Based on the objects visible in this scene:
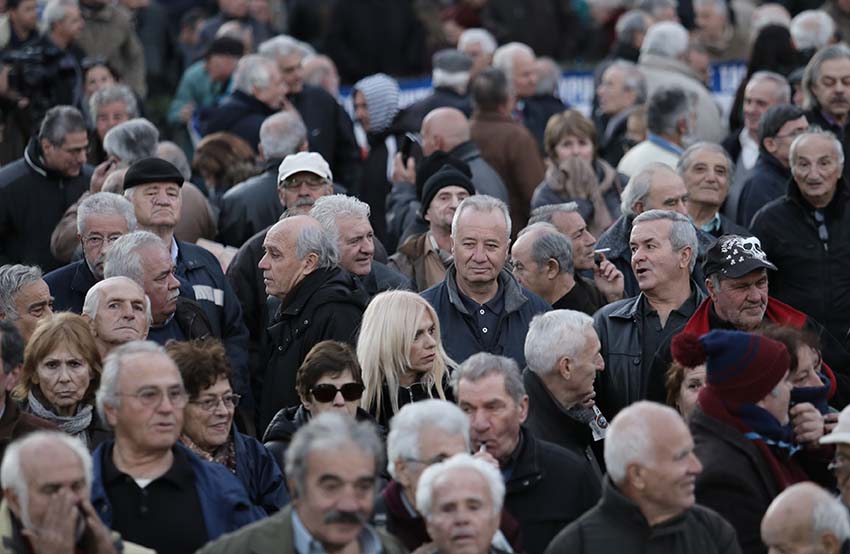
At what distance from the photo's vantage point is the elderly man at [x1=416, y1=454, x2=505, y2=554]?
7.13m

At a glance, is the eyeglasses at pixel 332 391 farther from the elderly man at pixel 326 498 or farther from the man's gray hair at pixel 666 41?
the man's gray hair at pixel 666 41

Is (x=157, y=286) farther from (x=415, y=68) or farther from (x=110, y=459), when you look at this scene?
→ (x=415, y=68)

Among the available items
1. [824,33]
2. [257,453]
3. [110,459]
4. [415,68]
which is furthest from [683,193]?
[415,68]

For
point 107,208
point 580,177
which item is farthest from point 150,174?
point 580,177

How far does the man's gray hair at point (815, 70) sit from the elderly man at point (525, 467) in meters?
6.42

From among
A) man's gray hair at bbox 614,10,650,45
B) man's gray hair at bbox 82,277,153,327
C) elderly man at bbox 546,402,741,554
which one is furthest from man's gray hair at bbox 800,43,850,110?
elderly man at bbox 546,402,741,554

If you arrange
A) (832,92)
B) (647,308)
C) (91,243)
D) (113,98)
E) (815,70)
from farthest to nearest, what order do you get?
(113,98) < (815,70) < (832,92) < (91,243) < (647,308)

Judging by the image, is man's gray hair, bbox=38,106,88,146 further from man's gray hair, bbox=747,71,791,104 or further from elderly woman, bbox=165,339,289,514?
man's gray hair, bbox=747,71,791,104

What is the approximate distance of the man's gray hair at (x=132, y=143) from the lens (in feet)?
41.5

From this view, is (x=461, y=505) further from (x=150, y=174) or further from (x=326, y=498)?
(x=150, y=174)

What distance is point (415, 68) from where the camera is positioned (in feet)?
69.6

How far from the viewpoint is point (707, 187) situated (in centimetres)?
1209

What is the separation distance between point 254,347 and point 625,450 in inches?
173

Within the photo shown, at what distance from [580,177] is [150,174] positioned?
3193 mm
